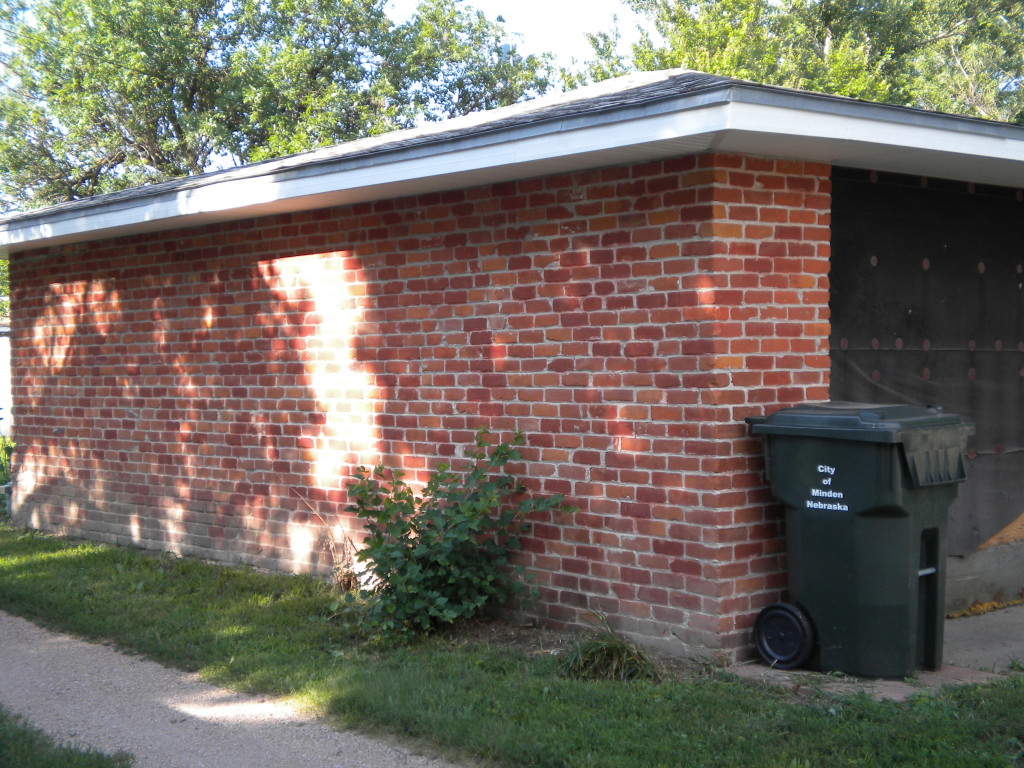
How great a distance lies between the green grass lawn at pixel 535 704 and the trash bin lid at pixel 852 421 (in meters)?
1.19

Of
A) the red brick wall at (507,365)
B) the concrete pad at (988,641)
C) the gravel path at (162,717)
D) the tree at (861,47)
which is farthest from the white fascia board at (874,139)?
the tree at (861,47)

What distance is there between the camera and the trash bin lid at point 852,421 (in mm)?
5207

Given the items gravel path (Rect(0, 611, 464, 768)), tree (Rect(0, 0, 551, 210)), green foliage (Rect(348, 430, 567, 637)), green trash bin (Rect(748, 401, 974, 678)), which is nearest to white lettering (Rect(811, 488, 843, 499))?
green trash bin (Rect(748, 401, 974, 678))

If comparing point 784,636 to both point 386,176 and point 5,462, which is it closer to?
point 386,176

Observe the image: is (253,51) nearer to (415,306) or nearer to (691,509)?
(415,306)

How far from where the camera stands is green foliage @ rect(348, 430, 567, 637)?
6.29 meters

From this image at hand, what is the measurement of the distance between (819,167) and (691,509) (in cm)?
199

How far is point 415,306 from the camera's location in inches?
288

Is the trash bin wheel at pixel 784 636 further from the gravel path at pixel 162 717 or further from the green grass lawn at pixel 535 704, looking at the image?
the gravel path at pixel 162 717

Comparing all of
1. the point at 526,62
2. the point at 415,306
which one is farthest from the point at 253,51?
the point at 415,306

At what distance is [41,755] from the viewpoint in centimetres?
462

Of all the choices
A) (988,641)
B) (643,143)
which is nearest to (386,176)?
(643,143)

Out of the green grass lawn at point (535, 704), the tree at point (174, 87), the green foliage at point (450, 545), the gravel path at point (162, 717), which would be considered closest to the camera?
the green grass lawn at point (535, 704)

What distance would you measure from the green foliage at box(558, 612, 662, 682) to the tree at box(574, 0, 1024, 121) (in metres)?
20.4
